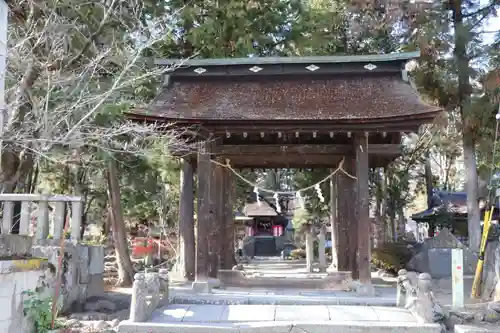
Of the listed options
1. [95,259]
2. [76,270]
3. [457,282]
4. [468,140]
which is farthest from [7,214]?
[468,140]

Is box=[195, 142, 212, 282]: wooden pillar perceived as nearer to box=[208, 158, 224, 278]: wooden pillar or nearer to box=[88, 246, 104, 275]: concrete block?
box=[208, 158, 224, 278]: wooden pillar

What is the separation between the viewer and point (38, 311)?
7570mm

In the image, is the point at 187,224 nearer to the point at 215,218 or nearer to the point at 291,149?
the point at 215,218

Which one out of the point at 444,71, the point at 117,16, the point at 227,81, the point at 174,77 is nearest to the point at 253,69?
the point at 227,81

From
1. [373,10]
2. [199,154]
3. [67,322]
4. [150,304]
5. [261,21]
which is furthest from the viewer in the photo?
[373,10]

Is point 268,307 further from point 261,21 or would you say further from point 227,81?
point 261,21

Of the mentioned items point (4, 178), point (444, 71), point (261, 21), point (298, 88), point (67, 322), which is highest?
point (261, 21)

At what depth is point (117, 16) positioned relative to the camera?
13781 mm

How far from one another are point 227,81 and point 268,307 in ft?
22.5

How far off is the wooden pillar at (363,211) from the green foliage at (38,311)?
263 inches

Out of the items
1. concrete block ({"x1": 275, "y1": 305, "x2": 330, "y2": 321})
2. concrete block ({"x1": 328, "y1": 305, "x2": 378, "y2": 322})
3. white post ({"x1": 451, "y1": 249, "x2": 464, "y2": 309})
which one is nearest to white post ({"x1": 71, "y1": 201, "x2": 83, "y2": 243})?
concrete block ({"x1": 275, "y1": 305, "x2": 330, "y2": 321})

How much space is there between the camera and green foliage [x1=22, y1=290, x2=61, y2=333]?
290 inches

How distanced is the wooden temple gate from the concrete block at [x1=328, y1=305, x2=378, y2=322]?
1.88m

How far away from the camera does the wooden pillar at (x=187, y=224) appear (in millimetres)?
14961
